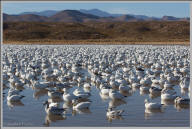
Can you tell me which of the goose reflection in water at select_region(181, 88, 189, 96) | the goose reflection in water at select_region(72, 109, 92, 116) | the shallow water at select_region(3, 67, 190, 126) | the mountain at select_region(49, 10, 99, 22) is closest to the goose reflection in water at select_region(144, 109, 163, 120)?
the shallow water at select_region(3, 67, 190, 126)

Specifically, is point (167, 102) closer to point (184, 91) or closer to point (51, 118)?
point (184, 91)

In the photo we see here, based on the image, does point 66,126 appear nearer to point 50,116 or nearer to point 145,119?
point 50,116

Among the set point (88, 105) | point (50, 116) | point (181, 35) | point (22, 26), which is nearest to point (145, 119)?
point (88, 105)

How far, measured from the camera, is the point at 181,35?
7481 cm

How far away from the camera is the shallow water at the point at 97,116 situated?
9.25m

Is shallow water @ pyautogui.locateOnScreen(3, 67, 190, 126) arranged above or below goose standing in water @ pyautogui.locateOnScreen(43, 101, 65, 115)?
below

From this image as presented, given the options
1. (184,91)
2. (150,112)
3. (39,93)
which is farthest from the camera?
(184,91)

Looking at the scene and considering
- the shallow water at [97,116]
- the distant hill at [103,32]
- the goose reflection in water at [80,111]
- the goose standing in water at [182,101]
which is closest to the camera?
the shallow water at [97,116]

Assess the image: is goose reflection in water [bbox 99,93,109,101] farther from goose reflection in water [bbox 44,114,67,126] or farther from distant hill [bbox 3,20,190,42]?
distant hill [bbox 3,20,190,42]

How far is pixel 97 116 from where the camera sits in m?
9.90

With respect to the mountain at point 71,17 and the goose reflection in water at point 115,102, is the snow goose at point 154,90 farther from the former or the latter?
the mountain at point 71,17

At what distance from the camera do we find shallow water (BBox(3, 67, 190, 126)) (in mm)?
9248

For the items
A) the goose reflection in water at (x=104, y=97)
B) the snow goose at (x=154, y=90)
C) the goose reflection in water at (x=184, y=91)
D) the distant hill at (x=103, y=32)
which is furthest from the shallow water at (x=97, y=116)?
the distant hill at (x=103, y=32)

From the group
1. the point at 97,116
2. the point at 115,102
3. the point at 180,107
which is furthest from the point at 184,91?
the point at 97,116
